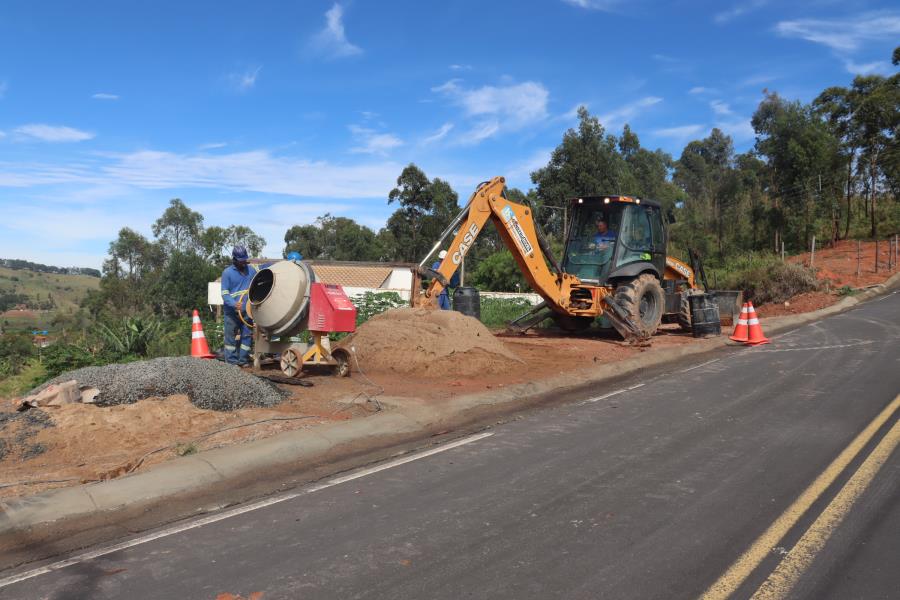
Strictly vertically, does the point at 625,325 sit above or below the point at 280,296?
below

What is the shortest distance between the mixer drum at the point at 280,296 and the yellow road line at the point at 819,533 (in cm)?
712

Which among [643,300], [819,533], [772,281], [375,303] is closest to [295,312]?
[819,533]

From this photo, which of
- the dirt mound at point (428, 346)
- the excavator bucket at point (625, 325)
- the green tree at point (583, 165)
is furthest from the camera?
the green tree at point (583, 165)

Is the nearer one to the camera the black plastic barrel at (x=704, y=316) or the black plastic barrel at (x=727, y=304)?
the black plastic barrel at (x=704, y=316)

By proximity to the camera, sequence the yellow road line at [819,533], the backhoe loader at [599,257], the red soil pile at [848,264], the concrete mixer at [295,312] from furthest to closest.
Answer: the red soil pile at [848,264] → the backhoe loader at [599,257] → the concrete mixer at [295,312] → the yellow road line at [819,533]

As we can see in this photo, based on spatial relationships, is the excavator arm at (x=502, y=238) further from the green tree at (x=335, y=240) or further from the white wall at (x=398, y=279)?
the green tree at (x=335, y=240)

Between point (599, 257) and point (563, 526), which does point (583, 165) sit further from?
point (563, 526)

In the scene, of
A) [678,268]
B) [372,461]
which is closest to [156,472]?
[372,461]

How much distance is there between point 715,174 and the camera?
80.2 metres

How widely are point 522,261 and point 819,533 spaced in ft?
34.7

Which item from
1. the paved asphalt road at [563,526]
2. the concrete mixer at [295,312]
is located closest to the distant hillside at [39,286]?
the concrete mixer at [295,312]

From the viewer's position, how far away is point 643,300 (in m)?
16.4

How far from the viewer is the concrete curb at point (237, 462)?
4.96 meters

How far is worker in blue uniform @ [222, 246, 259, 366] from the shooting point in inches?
405
